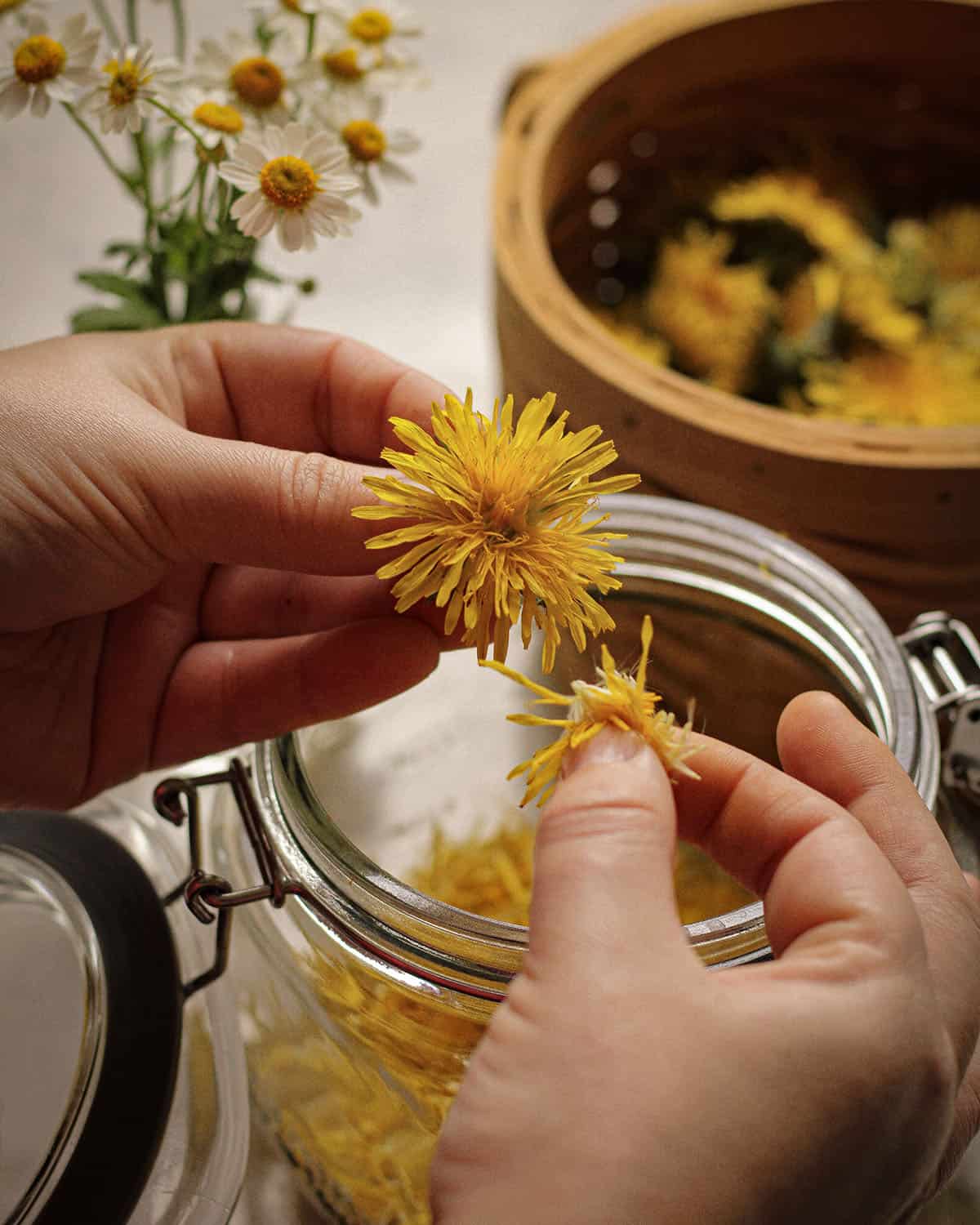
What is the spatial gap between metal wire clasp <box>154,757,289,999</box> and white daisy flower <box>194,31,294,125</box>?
236mm

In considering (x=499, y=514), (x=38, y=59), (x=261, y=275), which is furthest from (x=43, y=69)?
(x=499, y=514)

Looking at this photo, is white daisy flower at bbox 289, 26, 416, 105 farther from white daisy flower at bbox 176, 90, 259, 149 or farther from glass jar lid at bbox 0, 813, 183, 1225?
glass jar lid at bbox 0, 813, 183, 1225

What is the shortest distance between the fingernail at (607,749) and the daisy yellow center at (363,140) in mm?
256

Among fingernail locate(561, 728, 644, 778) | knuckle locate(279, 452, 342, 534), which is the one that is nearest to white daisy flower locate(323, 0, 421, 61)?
knuckle locate(279, 452, 342, 534)

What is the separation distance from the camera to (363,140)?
0.41m

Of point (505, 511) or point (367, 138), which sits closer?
point (505, 511)

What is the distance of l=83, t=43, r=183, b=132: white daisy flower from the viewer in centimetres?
37

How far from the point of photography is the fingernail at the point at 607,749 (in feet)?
0.85

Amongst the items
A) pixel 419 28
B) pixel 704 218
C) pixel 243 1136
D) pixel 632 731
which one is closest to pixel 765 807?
pixel 632 731

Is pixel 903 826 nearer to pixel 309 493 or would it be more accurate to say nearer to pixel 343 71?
pixel 309 493

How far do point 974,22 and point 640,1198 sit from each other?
2.09ft

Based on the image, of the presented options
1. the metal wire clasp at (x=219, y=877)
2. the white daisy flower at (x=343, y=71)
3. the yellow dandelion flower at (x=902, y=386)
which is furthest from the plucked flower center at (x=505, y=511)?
the yellow dandelion flower at (x=902, y=386)

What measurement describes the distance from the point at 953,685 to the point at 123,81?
0.35 metres

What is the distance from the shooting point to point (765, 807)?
0.27 m
